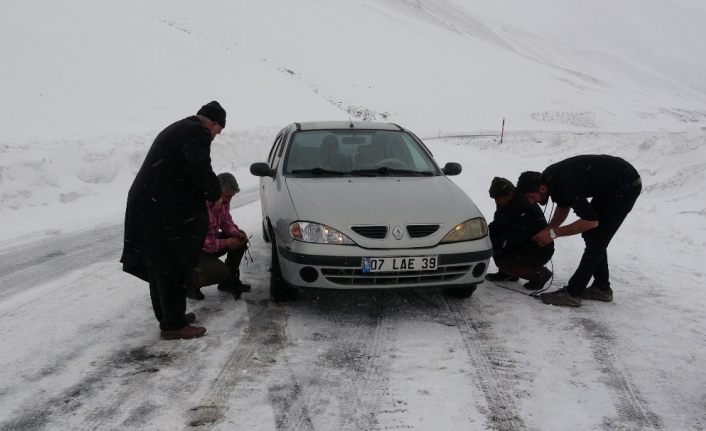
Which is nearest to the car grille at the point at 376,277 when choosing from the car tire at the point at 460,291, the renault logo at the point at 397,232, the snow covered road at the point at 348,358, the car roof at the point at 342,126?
the snow covered road at the point at 348,358

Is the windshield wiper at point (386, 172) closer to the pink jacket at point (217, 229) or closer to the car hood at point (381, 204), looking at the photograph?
the car hood at point (381, 204)

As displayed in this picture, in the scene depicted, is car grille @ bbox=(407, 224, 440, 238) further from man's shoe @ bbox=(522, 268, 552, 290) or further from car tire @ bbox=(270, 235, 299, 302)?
man's shoe @ bbox=(522, 268, 552, 290)

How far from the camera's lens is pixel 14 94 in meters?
12.2

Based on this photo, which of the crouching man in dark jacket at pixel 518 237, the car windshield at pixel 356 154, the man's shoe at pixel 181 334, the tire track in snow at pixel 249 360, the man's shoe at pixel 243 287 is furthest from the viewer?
the car windshield at pixel 356 154

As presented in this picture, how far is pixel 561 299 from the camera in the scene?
15.1ft

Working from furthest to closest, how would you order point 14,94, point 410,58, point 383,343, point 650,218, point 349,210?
point 410,58, point 14,94, point 650,218, point 349,210, point 383,343

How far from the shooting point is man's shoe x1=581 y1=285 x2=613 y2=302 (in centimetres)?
471

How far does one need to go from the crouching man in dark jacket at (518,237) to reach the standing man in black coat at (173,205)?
2653 mm

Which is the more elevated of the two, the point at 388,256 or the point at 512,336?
the point at 388,256

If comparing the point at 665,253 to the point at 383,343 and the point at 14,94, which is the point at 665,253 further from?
the point at 14,94

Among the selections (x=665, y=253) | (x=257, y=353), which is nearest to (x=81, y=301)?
(x=257, y=353)

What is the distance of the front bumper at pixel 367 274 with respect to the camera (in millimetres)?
3871

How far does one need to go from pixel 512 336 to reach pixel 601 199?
1.50 metres

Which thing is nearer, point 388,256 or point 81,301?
point 388,256
